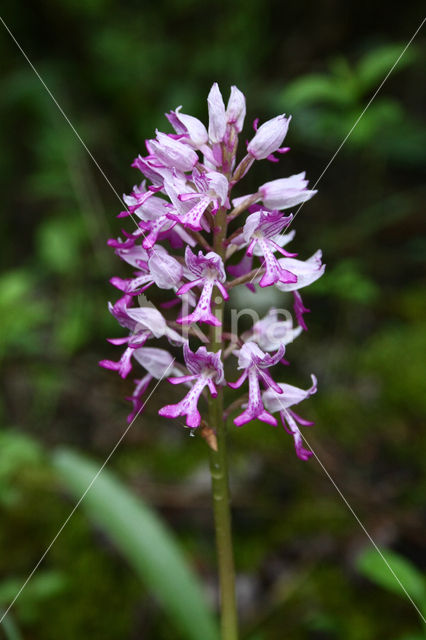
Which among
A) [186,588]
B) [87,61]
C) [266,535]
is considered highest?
[87,61]

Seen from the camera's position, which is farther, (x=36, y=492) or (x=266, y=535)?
(x=36, y=492)

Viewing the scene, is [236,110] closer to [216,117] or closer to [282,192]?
[216,117]

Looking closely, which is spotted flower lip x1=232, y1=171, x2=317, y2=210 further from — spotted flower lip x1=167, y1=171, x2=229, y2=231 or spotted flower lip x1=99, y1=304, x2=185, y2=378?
spotted flower lip x1=99, y1=304, x2=185, y2=378

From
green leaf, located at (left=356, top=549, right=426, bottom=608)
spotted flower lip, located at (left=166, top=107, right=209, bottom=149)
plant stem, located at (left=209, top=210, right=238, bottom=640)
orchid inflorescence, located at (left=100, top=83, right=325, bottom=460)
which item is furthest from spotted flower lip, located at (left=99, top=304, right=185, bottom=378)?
green leaf, located at (left=356, top=549, right=426, bottom=608)

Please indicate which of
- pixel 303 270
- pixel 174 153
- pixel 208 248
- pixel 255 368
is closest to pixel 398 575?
pixel 255 368

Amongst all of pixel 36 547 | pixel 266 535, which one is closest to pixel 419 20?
pixel 266 535

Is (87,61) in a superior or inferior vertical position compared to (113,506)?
superior

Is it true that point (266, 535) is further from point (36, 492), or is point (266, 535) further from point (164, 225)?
point (164, 225)
